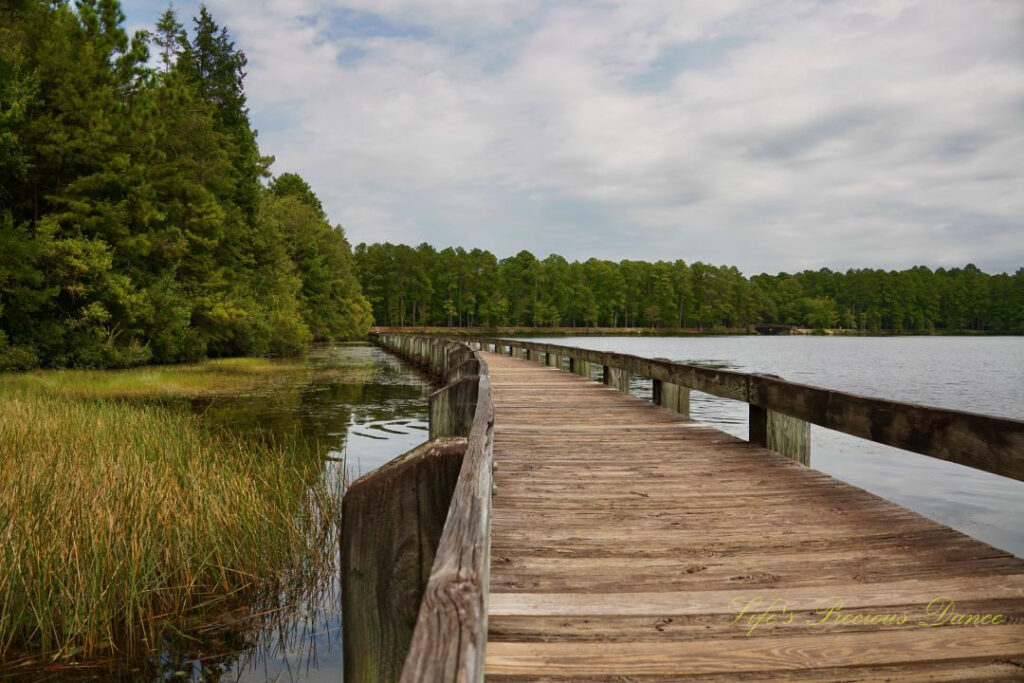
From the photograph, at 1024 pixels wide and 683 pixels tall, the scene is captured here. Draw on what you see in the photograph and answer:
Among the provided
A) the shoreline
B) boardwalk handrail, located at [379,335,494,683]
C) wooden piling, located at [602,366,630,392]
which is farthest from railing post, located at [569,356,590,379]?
the shoreline

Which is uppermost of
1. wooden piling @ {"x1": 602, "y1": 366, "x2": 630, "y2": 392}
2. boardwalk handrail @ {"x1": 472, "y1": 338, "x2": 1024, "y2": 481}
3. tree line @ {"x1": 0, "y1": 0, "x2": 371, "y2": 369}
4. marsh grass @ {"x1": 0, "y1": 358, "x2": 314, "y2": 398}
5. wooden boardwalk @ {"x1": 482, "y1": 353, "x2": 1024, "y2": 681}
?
tree line @ {"x1": 0, "y1": 0, "x2": 371, "y2": 369}

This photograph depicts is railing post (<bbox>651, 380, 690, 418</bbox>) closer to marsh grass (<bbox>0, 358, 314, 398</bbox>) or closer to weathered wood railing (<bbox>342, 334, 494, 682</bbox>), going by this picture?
weathered wood railing (<bbox>342, 334, 494, 682</bbox>)

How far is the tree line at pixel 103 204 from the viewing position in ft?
67.8

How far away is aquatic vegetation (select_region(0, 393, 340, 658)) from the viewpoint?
167 inches

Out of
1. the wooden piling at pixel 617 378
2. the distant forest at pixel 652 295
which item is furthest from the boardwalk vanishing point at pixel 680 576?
the distant forest at pixel 652 295

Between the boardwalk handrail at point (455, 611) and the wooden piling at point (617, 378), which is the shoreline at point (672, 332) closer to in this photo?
the wooden piling at point (617, 378)

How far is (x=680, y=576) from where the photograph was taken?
3.12 meters

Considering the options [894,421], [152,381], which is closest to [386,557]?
[894,421]

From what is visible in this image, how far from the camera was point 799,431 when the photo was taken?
5828 mm

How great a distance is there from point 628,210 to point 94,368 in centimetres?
8118

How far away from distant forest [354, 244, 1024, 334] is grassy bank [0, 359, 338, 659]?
99501 millimetres

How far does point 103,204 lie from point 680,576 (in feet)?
82.4

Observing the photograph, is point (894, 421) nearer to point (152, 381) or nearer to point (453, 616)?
point (453, 616)

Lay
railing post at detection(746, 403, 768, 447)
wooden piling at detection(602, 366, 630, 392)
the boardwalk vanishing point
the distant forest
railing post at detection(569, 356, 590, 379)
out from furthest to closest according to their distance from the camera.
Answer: the distant forest
railing post at detection(569, 356, 590, 379)
wooden piling at detection(602, 366, 630, 392)
railing post at detection(746, 403, 768, 447)
the boardwalk vanishing point
